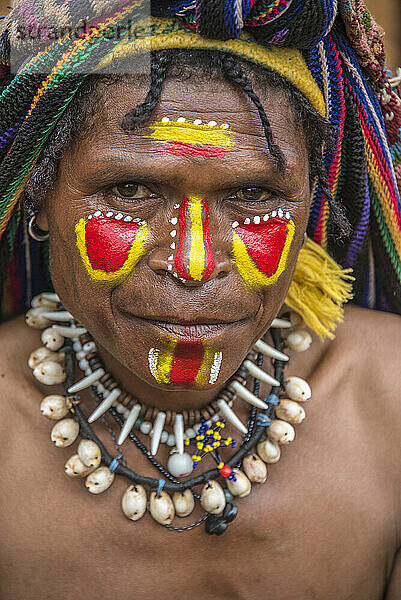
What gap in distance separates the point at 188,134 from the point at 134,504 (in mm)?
1086

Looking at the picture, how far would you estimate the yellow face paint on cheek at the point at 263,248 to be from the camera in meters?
1.83

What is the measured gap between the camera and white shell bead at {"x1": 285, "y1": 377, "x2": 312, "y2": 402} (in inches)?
88.9

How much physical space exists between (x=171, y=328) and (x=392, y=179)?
38.2 inches

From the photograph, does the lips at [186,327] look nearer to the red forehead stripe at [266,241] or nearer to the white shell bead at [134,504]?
the red forehead stripe at [266,241]

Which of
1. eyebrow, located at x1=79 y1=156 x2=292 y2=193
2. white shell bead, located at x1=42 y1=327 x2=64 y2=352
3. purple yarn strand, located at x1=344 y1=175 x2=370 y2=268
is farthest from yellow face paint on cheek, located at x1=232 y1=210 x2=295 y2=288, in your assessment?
white shell bead, located at x1=42 y1=327 x2=64 y2=352

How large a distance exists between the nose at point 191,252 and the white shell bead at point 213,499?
713 mm

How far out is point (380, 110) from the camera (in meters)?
2.19

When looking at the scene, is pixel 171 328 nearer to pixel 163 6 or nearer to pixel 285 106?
pixel 285 106

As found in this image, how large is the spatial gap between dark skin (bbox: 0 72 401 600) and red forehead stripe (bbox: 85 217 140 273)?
5cm

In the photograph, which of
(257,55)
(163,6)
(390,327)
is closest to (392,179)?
(390,327)

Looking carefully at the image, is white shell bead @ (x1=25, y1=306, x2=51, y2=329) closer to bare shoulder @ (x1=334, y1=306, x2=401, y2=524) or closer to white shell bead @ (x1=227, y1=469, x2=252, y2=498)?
white shell bead @ (x1=227, y1=469, x2=252, y2=498)

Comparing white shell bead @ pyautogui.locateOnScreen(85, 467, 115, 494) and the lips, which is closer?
the lips

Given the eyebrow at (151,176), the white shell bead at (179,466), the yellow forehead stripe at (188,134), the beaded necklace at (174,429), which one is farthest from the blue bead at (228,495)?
the yellow forehead stripe at (188,134)

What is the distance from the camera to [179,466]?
2.13 m
